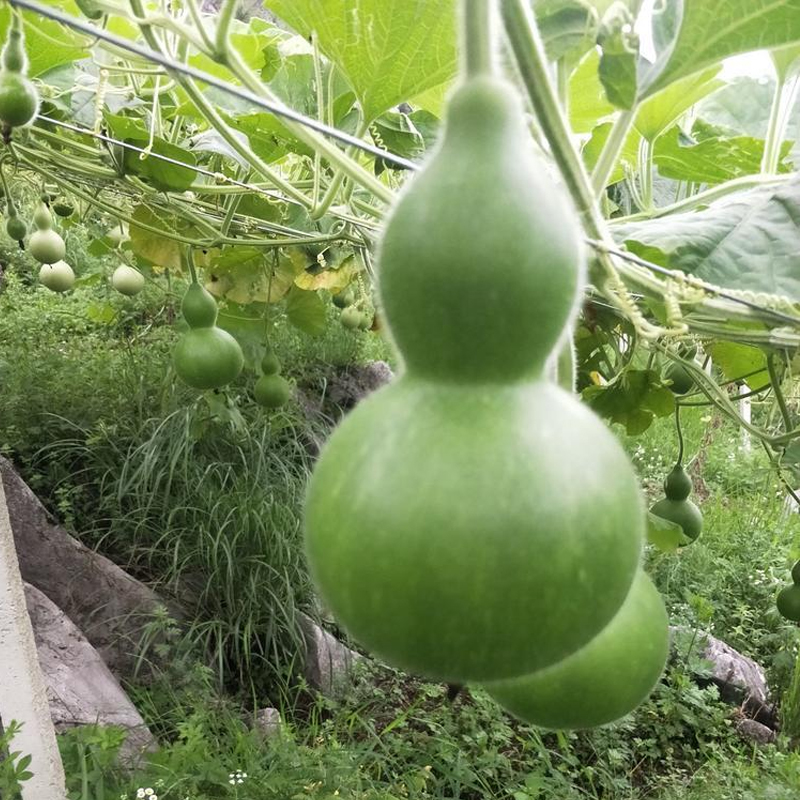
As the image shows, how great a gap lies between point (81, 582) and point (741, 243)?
285cm

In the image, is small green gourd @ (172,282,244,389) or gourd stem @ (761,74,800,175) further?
small green gourd @ (172,282,244,389)

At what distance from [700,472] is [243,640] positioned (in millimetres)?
3211

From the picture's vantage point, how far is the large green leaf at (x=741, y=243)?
61 cm

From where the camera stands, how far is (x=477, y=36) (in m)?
0.35

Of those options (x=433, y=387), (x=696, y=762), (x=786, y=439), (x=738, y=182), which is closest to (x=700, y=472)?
(x=696, y=762)

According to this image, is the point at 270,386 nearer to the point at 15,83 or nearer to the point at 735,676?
the point at 15,83

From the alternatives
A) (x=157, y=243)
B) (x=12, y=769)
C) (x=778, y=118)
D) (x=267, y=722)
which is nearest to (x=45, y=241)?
(x=157, y=243)

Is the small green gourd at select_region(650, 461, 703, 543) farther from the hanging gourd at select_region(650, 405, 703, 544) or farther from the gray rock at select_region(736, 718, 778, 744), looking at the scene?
the gray rock at select_region(736, 718, 778, 744)

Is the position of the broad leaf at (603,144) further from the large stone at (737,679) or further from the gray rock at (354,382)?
the gray rock at (354,382)

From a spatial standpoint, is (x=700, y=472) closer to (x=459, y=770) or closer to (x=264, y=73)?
(x=459, y=770)

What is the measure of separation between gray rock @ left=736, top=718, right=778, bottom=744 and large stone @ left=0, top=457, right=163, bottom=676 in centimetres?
214

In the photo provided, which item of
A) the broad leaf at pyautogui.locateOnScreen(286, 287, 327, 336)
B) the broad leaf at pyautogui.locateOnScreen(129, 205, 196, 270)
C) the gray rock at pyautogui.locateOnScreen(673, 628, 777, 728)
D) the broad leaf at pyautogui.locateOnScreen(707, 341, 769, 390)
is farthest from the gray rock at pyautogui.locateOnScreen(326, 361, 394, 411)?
the broad leaf at pyautogui.locateOnScreen(707, 341, 769, 390)

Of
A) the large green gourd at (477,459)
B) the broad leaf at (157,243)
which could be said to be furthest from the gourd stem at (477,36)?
the broad leaf at (157,243)

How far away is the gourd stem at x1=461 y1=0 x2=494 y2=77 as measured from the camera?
339 mm
